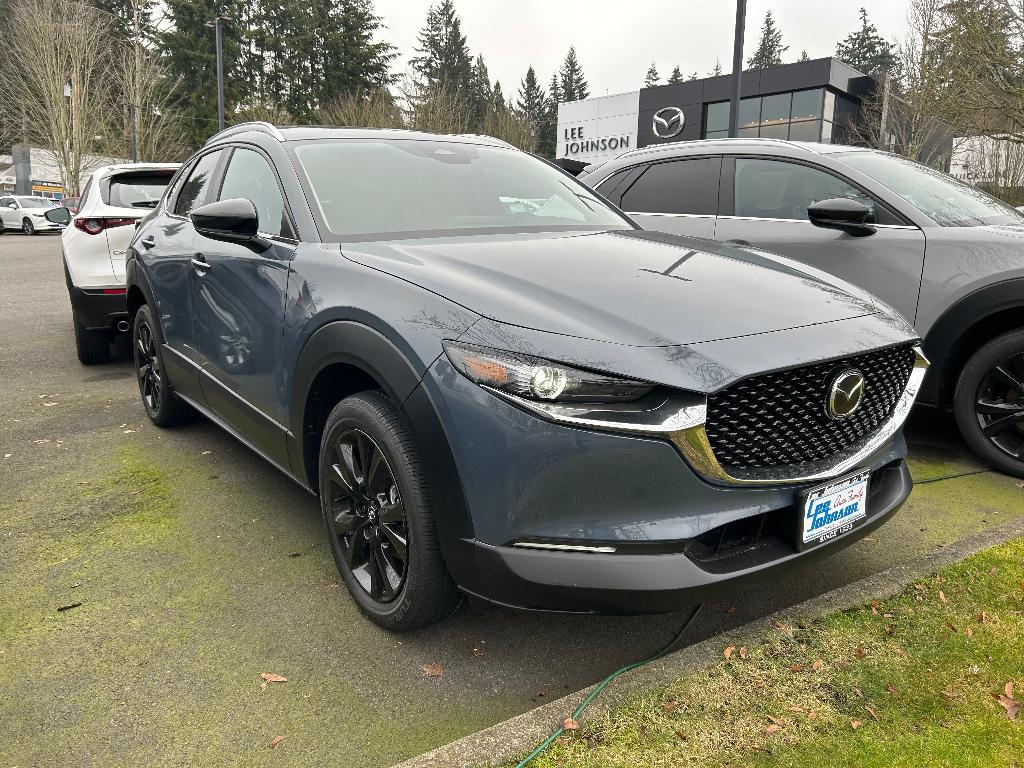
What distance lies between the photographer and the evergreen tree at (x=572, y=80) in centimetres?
9094

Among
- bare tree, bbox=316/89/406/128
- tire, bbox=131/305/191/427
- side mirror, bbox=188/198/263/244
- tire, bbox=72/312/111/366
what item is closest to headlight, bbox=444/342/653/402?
side mirror, bbox=188/198/263/244

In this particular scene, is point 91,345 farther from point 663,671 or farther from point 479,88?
point 479,88

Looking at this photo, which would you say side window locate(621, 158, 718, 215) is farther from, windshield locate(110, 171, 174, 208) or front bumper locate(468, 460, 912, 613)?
windshield locate(110, 171, 174, 208)

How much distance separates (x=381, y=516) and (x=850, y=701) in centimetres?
150

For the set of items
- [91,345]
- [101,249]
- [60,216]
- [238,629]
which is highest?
[60,216]

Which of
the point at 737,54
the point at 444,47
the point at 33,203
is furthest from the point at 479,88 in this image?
the point at 737,54

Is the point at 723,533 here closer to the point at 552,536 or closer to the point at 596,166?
the point at 552,536

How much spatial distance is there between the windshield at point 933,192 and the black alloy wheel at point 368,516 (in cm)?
342

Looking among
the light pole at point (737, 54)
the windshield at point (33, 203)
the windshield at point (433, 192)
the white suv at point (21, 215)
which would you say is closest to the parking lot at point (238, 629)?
the windshield at point (433, 192)

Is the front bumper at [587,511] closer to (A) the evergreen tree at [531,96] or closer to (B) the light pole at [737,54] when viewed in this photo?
(B) the light pole at [737,54]

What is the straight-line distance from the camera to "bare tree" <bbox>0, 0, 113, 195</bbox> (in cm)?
3847

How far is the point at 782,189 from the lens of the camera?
498 centimetres

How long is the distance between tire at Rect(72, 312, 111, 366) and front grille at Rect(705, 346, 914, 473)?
6012 millimetres

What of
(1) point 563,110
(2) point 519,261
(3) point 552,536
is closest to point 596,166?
(2) point 519,261
